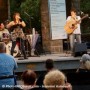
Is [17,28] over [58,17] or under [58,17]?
under

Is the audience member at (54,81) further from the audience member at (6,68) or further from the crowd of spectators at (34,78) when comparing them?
the audience member at (6,68)

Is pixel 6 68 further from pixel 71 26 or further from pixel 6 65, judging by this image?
pixel 71 26

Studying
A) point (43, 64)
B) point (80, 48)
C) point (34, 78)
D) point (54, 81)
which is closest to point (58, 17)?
point (80, 48)

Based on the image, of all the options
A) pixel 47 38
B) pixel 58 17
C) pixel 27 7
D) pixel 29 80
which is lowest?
pixel 29 80

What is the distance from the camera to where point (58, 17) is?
585 inches

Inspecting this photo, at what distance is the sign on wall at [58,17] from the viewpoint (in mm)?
14898

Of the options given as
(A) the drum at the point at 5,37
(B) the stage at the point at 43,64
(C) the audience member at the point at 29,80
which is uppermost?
(A) the drum at the point at 5,37

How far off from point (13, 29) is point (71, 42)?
2235mm

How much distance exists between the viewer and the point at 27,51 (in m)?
14.2

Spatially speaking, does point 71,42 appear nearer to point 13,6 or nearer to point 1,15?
point 1,15

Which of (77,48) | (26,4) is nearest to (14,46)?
(77,48)

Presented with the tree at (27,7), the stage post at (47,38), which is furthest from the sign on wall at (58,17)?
the tree at (27,7)

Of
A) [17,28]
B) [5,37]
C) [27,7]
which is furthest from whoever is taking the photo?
[27,7]

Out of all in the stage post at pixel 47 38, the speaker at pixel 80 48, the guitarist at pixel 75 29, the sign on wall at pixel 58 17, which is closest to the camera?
the speaker at pixel 80 48
